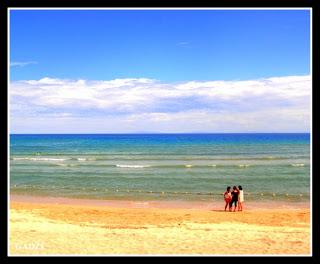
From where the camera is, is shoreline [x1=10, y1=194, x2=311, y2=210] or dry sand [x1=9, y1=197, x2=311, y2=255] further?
shoreline [x1=10, y1=194, x2=311, y2=210]

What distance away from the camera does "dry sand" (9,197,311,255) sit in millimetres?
9656

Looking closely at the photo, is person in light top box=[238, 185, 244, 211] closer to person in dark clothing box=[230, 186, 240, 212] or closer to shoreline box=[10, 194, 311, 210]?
person in dark clothing box=[230, 186, 240, 212]

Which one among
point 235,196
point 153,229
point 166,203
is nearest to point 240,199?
point 235,196

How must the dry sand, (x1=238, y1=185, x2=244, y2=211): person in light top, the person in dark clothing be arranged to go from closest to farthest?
the dry sand, the person in dark clothing, (x1=238, y1=185, x2=244, y2=211): person in light top

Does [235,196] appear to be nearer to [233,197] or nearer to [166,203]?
[233,197]

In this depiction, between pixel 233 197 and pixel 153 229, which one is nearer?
pixel 153 229

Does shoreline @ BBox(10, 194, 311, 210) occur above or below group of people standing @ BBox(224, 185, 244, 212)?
below

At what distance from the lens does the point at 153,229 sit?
12836mm

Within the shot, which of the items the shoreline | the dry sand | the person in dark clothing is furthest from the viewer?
the shoreline

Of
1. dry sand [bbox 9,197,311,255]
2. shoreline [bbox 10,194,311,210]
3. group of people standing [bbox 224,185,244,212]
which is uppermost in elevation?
group of people standing [bbox 224,185,244,212]

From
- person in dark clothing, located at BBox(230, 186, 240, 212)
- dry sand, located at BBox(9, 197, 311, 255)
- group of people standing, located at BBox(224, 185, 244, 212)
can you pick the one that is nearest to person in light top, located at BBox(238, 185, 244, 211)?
group of people standing, located at BBox(224, 185, 244, 212)
